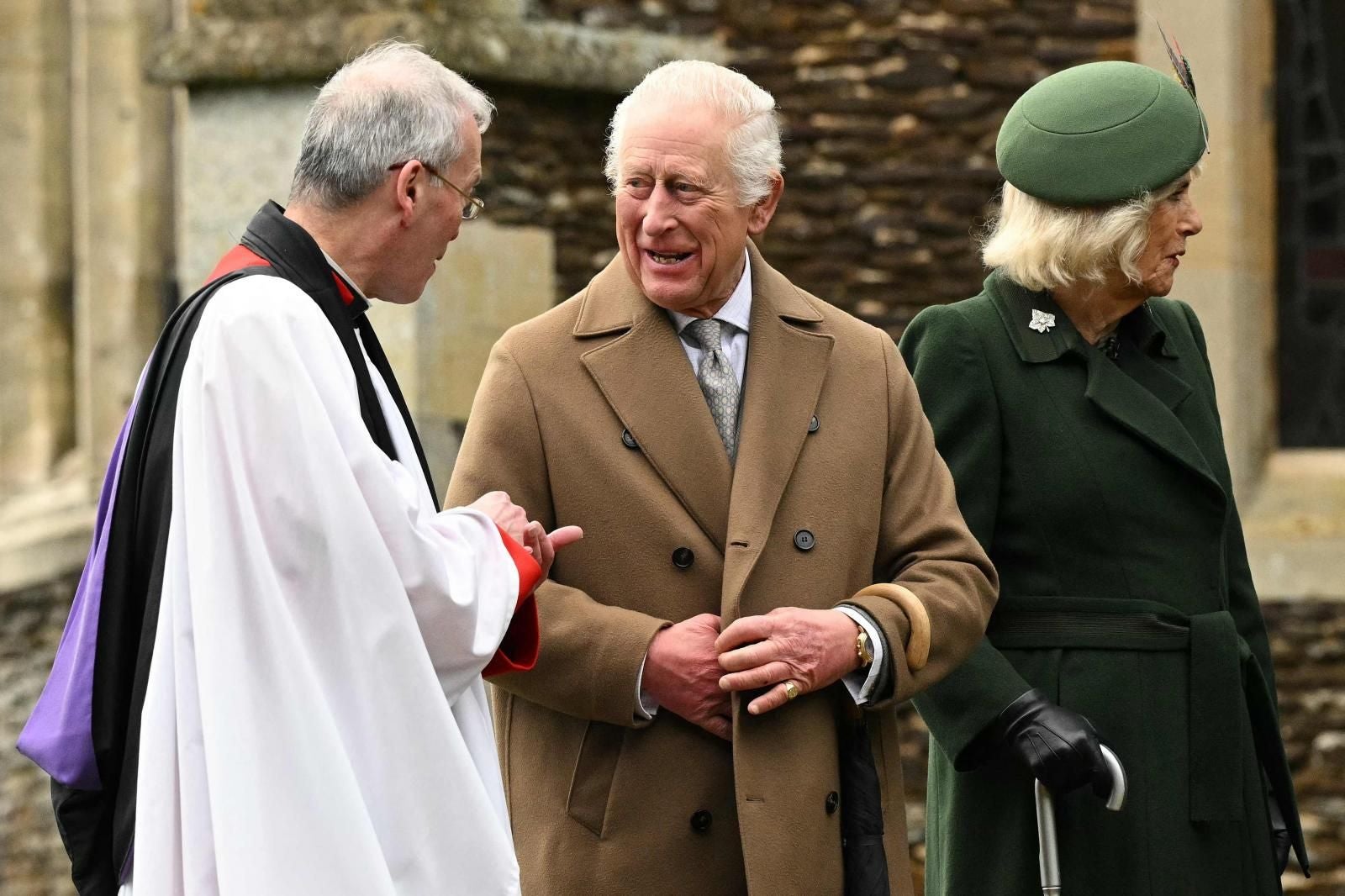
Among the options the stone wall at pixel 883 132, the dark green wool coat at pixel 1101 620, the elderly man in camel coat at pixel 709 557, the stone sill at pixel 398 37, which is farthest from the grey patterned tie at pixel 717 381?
the stone wall at pixel 883 132

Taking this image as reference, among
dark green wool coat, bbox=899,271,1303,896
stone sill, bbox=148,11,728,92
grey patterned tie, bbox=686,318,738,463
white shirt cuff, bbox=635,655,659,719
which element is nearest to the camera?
white shirt cuff, bbox=635,655,659,719

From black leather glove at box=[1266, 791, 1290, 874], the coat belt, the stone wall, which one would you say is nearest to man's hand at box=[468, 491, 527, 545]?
the coat belt

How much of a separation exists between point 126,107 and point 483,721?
18.2ft

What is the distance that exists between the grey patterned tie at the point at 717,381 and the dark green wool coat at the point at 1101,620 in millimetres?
480

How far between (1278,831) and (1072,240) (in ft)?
3.78

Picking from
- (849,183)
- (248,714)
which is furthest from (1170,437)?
(849,183)

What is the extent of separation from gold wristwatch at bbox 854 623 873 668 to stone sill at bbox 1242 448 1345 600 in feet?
13.7

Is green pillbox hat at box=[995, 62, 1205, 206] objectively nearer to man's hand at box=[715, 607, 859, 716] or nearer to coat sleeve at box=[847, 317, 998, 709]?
coat sleeve at box=[847, 317, 998, 709]

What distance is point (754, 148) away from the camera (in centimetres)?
322

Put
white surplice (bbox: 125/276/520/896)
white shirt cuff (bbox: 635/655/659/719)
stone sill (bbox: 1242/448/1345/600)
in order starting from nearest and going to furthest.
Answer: white surplice (bbox: 125/276/520/896) < white shirt cuff (bbox: 635/655/659/719) < stone sill (bbox: 1242/448/1345/600)

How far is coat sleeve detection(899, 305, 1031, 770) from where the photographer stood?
340 centimetres

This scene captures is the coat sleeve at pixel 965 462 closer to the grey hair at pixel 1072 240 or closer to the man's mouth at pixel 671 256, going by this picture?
the grey hair at pixel 1072 240

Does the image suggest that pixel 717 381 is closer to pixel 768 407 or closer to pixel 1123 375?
pixel 768 407

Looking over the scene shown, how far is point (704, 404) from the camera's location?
3.20 metres
